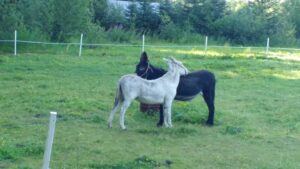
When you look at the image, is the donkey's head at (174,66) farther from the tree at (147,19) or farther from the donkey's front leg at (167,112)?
the tree at (147,19)

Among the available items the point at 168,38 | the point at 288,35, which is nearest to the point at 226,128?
the point at 168,38

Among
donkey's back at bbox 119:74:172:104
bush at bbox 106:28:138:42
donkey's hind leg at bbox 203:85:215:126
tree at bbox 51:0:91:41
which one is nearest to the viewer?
donkey's back at bbox 119:74:172:104

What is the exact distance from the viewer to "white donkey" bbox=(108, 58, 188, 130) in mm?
9812

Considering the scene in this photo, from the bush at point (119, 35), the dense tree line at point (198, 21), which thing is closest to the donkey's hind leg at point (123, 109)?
the dense tree line at point (198, 21)

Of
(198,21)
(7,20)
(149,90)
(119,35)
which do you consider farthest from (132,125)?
(198,21)

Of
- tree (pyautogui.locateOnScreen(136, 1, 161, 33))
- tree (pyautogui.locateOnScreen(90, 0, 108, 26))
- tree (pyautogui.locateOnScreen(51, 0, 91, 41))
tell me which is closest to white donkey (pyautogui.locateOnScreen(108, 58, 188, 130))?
tree (pyautogui.locateOnScreen(51, 0, 91, 41))

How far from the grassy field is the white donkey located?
41 centimetres

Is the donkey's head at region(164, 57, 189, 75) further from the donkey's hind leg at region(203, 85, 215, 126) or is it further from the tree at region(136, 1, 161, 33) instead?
the tree at region(136, 1, 161, 33)

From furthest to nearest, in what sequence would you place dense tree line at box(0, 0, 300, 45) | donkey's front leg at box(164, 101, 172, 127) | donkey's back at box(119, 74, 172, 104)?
1. dense tree line at box(0, 0, 300, 45)
2. donkey's front leg at box(164, 101, 172, 127)
3. donkey's back at box(119, 74, 172, 104)

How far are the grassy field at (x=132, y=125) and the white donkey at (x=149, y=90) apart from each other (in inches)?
16.1

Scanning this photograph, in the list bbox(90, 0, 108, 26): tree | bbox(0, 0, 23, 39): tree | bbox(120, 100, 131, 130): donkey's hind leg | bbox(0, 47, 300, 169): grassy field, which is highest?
bbox(90, 0, 108, 26): tree

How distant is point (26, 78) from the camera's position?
50.9 ft

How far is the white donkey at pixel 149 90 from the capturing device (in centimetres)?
981

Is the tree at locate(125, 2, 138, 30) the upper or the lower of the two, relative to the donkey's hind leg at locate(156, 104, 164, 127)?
upper
